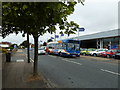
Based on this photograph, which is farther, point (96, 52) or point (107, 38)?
point (107, 38)

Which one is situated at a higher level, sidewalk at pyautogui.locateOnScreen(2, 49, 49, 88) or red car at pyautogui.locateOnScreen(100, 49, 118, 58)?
red car at pyautogui.locateOnScreen(100, 49, 118, 58)

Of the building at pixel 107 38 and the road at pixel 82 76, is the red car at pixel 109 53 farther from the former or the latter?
the road at pixel 82 76

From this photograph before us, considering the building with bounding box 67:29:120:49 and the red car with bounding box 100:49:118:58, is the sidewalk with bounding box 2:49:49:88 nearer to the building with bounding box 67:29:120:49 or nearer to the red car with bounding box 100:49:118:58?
the red car with bounding box 100:49:118:58

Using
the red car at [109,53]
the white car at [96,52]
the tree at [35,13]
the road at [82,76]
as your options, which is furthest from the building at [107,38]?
the tree at [35,13]

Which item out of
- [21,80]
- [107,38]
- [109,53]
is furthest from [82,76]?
[107,38]

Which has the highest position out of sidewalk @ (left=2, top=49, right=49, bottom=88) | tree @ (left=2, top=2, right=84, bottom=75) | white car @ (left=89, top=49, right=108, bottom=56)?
tree @ (left=2, top=2, right=84, bottom=75)

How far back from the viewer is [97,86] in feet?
20.8

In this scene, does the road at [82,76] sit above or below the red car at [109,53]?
below

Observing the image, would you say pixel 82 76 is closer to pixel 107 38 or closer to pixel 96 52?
pixel 96 52

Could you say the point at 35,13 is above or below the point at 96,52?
above

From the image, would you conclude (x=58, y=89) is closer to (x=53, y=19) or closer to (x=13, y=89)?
(x=13, y=89)

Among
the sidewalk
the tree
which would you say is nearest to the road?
the sidewalk

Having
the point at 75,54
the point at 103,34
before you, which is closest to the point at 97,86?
the point at 75,54

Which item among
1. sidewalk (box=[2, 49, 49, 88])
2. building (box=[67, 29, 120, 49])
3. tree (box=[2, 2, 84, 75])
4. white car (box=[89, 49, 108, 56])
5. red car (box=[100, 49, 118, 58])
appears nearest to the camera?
tree (box=[2, 2, 84, 75])
